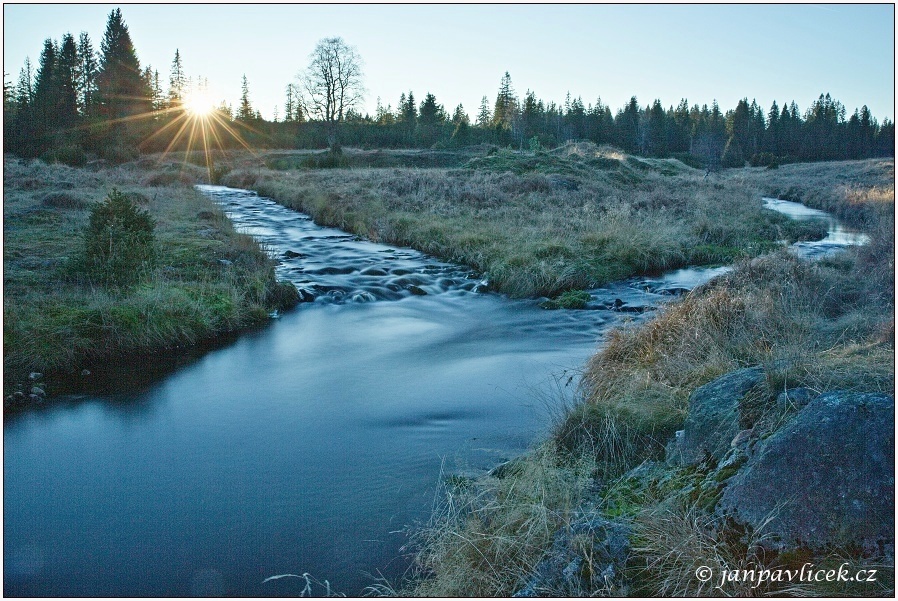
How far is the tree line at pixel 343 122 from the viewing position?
51.7 meters

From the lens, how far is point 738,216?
23.8 m

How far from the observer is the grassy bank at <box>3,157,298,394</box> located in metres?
9.27

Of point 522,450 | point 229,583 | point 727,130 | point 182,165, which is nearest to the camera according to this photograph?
point 229,583

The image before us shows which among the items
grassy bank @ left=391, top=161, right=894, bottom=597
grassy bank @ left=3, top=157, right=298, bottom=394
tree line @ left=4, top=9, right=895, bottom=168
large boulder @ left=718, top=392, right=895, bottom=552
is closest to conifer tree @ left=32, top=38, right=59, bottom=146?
tree line @ left=4, top=9, right=895, bottom=168

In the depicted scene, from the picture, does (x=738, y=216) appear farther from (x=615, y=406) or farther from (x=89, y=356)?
(x=89, y=356)

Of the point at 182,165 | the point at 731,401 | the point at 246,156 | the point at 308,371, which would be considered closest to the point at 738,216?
the point at 308,371

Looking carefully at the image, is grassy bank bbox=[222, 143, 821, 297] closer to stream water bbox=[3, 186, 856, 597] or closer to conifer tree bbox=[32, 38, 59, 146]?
stream water bbox=[3, 186, 856, 597]

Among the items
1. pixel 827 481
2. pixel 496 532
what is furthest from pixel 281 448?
pixel 827 481

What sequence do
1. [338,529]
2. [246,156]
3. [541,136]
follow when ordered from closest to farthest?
[338,529], [246,156], [541,136]

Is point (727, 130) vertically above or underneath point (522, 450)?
above

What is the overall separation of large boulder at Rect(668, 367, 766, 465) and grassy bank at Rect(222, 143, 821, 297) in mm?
9287

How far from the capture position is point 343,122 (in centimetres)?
7406

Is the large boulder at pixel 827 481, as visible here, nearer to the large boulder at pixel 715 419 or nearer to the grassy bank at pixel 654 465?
the grassy bank at pixel 654 465

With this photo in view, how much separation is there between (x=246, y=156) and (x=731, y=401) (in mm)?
62744
